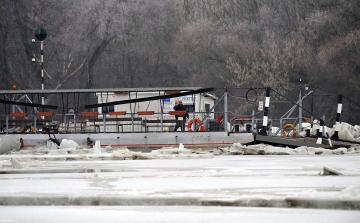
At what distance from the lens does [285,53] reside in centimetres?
5422

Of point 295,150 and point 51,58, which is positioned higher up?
point 51,58

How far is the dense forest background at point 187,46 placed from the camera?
5172 centimetres

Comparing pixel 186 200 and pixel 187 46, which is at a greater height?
pixel 187 46

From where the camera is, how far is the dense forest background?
5172 cm

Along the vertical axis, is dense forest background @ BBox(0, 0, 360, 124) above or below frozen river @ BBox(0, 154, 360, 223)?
above

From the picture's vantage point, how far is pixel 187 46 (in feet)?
199

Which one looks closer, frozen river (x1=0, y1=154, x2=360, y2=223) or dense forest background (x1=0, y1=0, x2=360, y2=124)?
frozen river (x1=0, y1=154, x2=360, y2=223)

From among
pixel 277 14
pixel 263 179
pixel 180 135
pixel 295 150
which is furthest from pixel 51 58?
pixel 263 179

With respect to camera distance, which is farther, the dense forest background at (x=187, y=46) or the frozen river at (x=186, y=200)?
the dense forest background at (x=187, y=46)

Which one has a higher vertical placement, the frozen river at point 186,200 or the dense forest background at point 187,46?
the dense forest background at point 187,46

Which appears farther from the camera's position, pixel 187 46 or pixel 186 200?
pixel 187 46

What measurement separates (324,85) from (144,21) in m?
18.4

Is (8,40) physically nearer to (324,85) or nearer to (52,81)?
(52,81)

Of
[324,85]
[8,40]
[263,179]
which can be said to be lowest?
[263,179]
